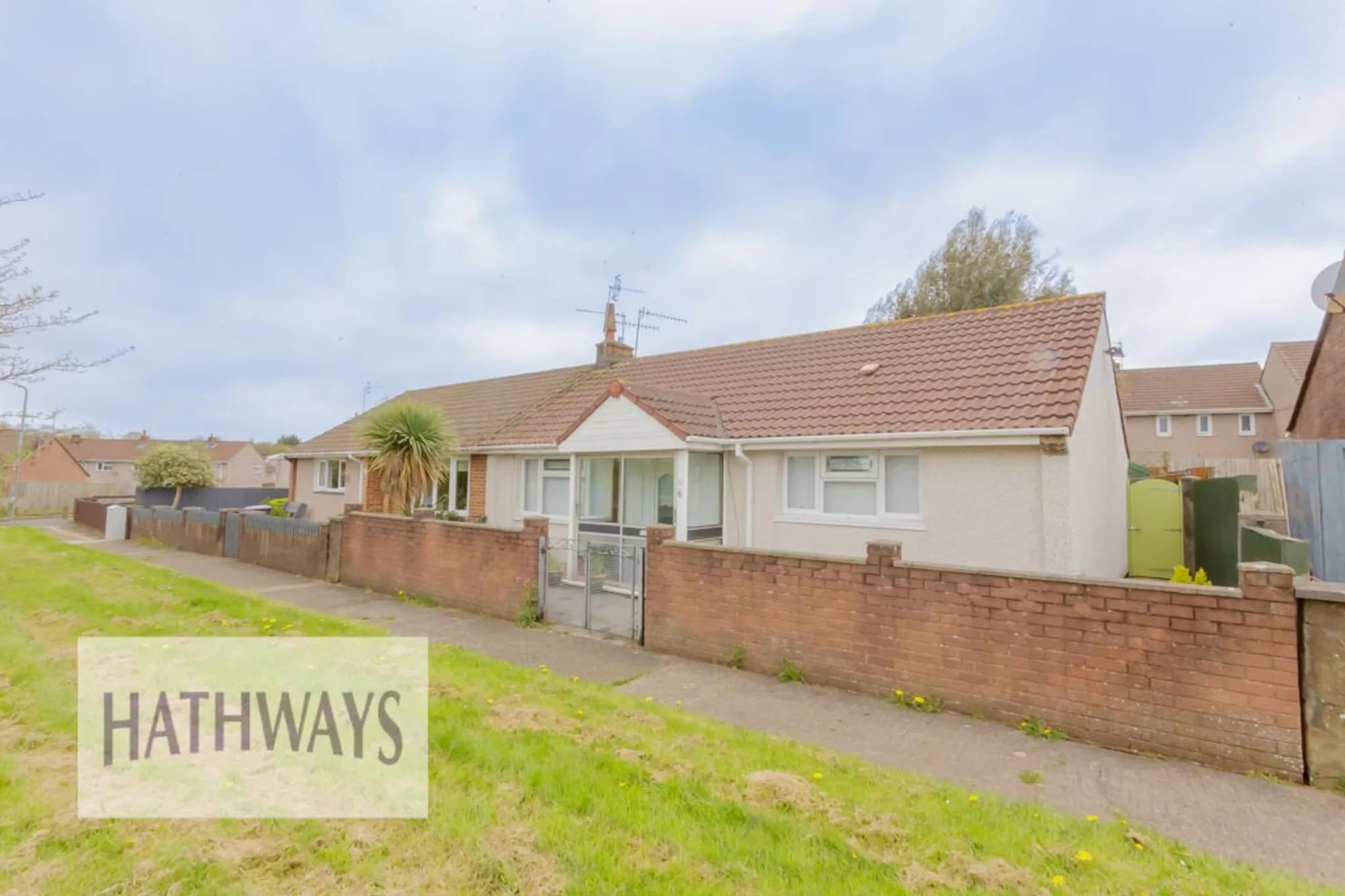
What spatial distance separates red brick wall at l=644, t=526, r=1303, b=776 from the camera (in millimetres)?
4609

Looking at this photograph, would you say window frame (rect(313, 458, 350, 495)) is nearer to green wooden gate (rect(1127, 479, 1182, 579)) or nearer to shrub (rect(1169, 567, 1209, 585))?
shrub (rect(1169, 567, 1209, 585))

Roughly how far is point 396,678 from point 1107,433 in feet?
39.7

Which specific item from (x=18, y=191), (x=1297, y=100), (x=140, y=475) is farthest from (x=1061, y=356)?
(x=140, y=475)

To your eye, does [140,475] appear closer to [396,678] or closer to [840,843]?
[396,678]

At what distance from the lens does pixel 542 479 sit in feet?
45.9

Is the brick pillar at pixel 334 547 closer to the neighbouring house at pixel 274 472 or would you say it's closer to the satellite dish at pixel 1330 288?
the satellite dish at pixel 1330 288

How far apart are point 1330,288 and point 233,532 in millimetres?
22952

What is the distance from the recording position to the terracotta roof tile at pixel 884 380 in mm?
8773

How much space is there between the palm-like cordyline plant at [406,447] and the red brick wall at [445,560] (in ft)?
4.47

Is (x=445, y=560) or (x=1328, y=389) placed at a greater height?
(x=1328, y=389)

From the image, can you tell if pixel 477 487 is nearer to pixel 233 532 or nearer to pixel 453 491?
pixel 453 491

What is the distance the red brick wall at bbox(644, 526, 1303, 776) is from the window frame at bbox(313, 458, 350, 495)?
1769cm

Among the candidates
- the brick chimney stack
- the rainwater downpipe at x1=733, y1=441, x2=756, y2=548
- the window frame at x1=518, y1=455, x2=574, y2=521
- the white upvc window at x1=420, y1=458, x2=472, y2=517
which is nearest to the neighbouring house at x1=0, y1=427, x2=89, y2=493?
the white upvc window at x1=420, y1=458, x2=472, y2=517

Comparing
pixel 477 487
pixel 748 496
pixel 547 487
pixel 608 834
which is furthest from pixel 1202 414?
pixel 608 834
